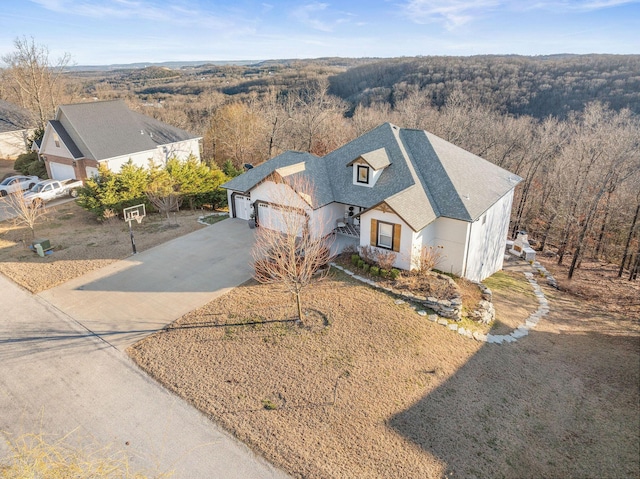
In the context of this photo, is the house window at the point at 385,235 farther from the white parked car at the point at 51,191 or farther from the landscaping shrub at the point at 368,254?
the white parked car at the point at 51,191

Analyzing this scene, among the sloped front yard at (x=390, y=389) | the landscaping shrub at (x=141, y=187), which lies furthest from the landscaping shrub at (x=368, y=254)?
the landscaping shrub at (x=141, y=187)

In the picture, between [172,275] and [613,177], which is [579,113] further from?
[172,275]

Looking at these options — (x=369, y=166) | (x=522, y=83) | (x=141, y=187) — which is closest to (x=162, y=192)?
(x=141, y=187)

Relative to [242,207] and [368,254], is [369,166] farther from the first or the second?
[242,207]

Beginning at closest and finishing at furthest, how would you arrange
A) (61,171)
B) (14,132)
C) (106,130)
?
(106,130) → (61,171) → (14,132)

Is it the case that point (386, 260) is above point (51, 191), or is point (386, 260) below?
below

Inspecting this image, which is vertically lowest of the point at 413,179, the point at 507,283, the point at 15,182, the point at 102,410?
the point at 507,283

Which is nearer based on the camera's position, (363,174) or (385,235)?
(385,235)
